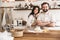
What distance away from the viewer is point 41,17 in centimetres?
187

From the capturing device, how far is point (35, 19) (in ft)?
6.16

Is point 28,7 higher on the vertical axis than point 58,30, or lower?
higher

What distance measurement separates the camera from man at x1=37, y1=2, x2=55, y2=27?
185cm

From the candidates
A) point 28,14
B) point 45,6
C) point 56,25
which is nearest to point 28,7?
point 28,14

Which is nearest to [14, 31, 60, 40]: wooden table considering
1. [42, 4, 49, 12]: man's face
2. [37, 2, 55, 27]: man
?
[37, 2, 55, 27]: man

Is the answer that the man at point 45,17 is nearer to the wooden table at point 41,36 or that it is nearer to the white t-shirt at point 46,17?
the white t-shirt at point 46,17

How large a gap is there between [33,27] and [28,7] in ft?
0.79

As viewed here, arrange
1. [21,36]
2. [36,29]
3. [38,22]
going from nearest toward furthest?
1. [21,36]
2. [36,29]
3. [38,22]

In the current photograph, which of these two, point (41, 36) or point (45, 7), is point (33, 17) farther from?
point (41, 36)

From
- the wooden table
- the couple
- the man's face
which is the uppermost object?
the man's face

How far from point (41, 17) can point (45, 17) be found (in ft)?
0.15

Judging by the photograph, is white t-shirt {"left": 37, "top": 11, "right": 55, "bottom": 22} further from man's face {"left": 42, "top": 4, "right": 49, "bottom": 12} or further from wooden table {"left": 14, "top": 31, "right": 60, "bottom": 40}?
wooden table {"left": 14, "top": 31, "right": 60, "bottom": 40}

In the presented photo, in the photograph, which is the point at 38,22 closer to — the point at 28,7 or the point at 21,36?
the point at 28,7

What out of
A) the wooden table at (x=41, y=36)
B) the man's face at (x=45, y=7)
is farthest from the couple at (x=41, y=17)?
the wooden table at (x=41, y=36)
